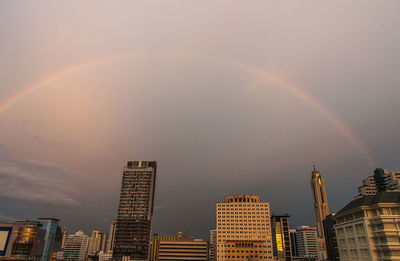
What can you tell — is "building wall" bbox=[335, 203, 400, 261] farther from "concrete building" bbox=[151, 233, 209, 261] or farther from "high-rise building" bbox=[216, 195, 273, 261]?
"concrete building" bbox=[151, 233, 209, 261]

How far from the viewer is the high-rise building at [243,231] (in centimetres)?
17450

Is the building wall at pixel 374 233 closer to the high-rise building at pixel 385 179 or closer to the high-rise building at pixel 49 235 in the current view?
the high-rise building at pixel 385 179

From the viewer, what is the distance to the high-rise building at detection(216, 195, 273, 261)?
174500mm

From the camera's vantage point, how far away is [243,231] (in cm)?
18925

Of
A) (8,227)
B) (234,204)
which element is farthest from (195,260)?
(8,227)

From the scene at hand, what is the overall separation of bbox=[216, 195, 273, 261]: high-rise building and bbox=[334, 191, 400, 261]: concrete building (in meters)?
109

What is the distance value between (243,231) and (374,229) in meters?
134

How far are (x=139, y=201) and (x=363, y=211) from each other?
6272 inches

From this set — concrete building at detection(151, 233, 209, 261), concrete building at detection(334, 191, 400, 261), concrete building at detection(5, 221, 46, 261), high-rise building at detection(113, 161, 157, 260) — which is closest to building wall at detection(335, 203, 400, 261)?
concrete building at detection(334, 191, 400, 261)

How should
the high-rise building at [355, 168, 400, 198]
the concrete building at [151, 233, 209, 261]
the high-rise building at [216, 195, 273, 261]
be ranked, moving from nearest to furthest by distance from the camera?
the high-rise building at [216, 195, 273, 261]
the high-rise building at [355, 168, 400, 198]
the concrete building at [151, 233, 209, 261]

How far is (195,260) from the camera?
603ft

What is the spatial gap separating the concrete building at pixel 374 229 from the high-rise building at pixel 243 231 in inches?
4275

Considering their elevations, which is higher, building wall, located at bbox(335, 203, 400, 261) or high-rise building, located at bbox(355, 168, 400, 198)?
high-rise building, located at bbox(355, 168, 400, 198)

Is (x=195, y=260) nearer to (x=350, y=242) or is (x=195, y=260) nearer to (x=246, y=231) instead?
(x=246, y=231)
